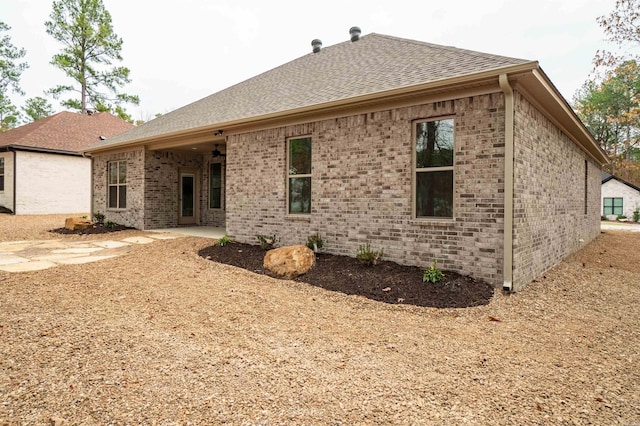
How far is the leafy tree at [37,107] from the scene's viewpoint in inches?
1156

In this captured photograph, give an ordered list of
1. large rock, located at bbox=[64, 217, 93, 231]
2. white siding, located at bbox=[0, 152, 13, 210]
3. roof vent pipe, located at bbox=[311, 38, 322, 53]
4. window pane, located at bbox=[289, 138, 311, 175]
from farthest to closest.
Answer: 1. white siding, located at bbox=[0, 152, 13, 210]
2. roof vent pipe, located at bbox=[311, 38, 322, 53]
3. large rock, located at bbox=[64, 217, 93, 231]
4. window pane, located at bbox=[289, 138, 311, 175]

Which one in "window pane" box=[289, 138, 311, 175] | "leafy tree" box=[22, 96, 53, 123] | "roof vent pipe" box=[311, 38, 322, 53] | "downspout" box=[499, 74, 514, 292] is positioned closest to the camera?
"downspout" box=[499, 74, 514, 292]

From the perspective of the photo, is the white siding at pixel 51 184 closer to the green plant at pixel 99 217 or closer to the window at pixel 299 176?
the green plant at pixel 99 217

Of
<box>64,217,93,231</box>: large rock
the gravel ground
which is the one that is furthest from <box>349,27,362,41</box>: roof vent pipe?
<box>64,217,93,231</box>: large rock

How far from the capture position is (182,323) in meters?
3.88

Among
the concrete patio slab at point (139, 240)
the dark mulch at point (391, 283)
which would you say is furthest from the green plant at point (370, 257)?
the concrete patio slab at point (139, 240)

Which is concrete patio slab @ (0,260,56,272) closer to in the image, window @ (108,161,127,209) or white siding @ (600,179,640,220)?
window @ (108,161,127,209)

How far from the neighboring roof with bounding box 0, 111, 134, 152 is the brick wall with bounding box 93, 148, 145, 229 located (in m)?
4.14

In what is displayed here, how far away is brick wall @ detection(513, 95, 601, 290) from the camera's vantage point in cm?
538

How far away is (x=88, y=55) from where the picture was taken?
27000 mm

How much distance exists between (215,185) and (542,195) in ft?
33.4

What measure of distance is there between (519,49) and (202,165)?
2592 cm

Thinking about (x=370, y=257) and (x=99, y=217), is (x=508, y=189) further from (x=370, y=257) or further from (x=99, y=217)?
(x=99, y=217)

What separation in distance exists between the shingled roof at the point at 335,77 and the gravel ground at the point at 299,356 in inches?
136
